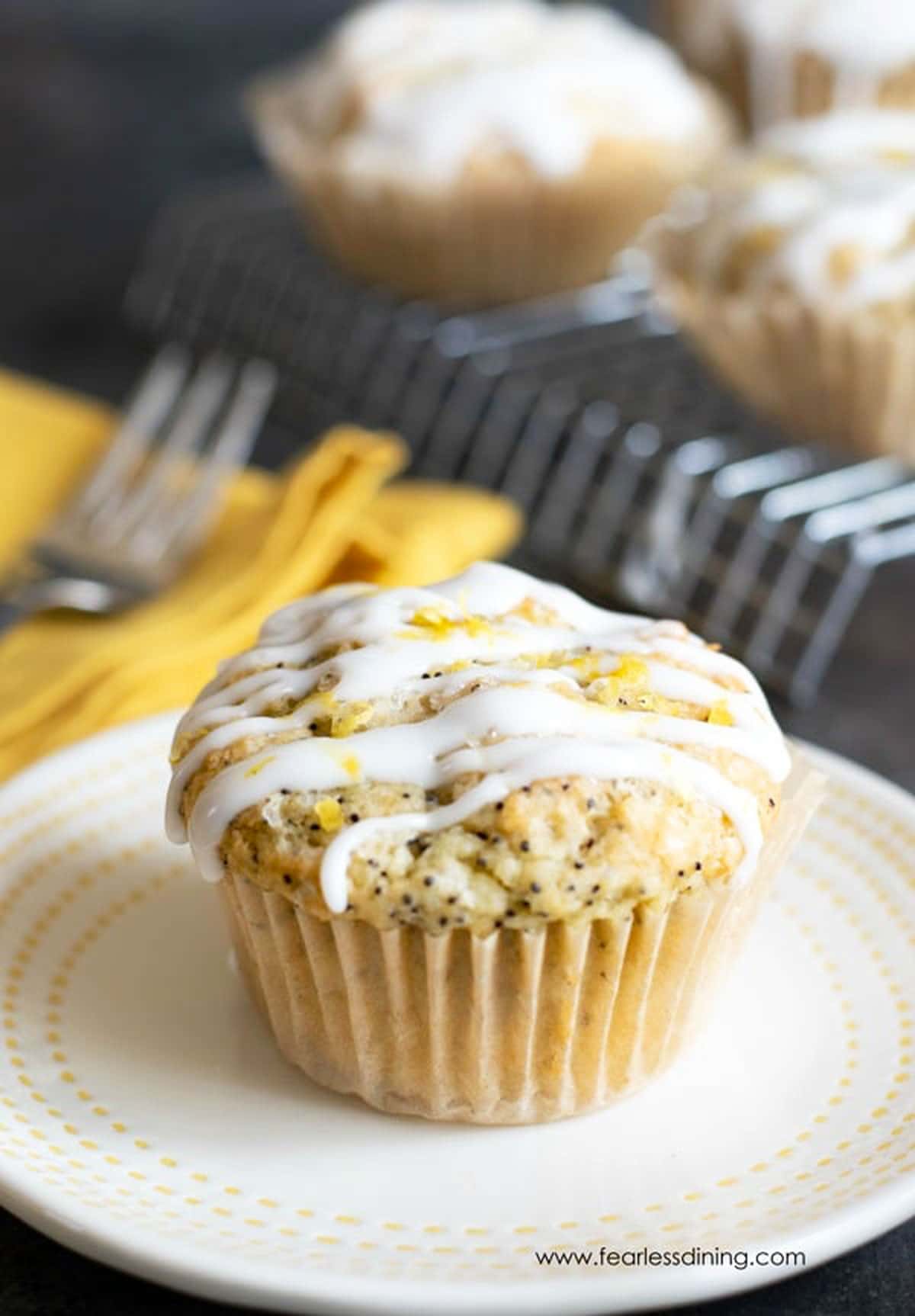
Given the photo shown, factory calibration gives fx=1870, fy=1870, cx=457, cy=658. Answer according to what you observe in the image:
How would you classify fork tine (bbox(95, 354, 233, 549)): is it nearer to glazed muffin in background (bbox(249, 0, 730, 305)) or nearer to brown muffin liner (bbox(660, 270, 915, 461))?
glazed muffin in background (bbox(249, 0, 730, 305))

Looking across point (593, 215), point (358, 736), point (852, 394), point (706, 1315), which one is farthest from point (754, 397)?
point (706, 1315)

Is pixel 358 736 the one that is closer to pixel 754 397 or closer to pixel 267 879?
pixel 267 879

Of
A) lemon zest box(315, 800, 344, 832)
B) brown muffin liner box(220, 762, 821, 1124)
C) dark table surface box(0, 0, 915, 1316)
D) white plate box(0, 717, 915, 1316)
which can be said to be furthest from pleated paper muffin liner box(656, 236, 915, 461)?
lemon zest box(315, 800, 344, 832)

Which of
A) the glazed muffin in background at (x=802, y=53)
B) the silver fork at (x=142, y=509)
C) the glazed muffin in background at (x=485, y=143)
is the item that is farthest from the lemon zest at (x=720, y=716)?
the glazed muffin in background at (x=802, y=53)

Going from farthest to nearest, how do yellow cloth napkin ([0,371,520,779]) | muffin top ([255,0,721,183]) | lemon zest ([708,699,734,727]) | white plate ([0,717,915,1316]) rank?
muffin top ([255,0,721,183])
yellow cloth napkin ([0,371,520,779])
lemon zest ([708,699,734,727])
white plate ([0,717,915,1316])

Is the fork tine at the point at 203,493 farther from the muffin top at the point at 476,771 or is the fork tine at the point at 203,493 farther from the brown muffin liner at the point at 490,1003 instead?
the brown muffin liner at the point at 490,1003

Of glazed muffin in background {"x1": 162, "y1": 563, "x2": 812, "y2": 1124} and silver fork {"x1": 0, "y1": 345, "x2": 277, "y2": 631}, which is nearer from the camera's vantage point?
glazed muffin in background {"x1": 162, "y1": 563, "x2": 812, "y2": 1124}

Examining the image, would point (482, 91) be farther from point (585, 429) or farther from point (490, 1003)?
point (490, 1003)
